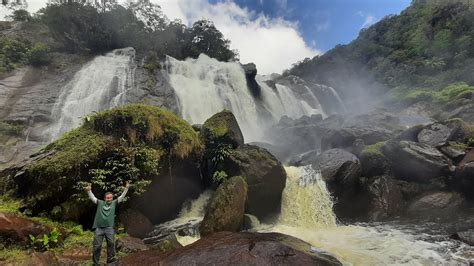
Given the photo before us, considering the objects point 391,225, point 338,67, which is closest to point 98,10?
point 391,225

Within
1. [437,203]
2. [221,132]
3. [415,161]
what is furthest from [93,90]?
[437,203]

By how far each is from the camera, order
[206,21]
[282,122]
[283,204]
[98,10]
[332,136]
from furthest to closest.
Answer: [206,21] → [98,10] → [282,122] → [332,136] → [283,204]

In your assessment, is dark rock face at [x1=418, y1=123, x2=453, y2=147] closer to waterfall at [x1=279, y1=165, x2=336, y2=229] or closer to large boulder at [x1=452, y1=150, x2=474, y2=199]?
large boulder at [x1=452, y1=150, x2=474, y2=199]

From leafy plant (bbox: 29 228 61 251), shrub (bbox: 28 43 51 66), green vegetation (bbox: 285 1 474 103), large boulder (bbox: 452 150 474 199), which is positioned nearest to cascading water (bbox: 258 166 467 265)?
large boulder (bbox: 452 150 474 199)

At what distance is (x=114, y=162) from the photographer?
35.0 ft

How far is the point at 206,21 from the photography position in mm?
44281

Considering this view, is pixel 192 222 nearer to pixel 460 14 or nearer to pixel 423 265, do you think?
pixel 423 265

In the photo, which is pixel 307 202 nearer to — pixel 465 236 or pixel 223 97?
pixel 465 236

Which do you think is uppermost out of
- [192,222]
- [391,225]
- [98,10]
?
[98,10]

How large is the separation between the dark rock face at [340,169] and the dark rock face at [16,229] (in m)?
11.0

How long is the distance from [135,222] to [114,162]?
218 cm

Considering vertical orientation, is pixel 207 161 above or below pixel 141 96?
below

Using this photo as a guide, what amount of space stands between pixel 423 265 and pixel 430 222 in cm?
444

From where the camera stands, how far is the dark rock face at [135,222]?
10.5 metres
